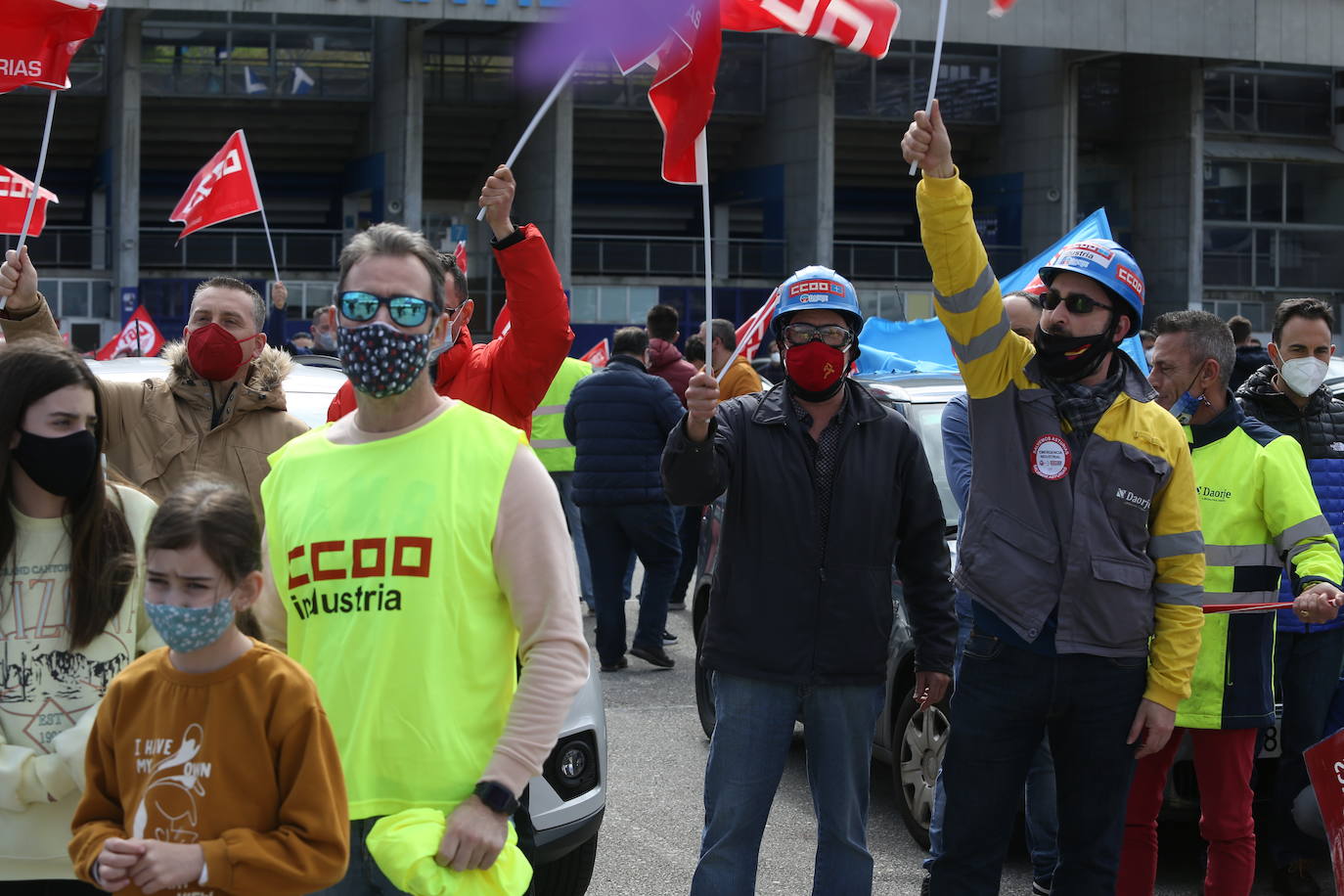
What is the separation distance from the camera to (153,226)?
37.3 metres

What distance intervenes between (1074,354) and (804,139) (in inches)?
1352

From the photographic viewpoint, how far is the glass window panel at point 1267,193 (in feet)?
137

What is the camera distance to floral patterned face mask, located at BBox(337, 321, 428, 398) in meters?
3.07

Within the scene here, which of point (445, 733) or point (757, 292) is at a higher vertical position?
point (757, 292)

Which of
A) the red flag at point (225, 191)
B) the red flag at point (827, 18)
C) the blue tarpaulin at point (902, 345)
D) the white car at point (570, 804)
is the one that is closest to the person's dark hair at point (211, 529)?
the white car at point (570, 804)

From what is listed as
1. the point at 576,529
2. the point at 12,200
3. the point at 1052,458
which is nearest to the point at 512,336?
the point at 1052,458

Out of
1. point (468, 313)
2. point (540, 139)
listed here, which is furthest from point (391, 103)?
point (468, 313)

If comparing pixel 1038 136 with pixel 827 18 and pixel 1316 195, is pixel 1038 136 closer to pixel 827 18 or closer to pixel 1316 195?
pixel 1316 195

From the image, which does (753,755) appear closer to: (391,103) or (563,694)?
(563,694)

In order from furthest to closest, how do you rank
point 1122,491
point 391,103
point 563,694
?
point 391,103 < point 1122,491 < point 563,694

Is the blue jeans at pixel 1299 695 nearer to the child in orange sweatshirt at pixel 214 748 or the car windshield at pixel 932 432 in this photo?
the car windshield at pixel 932 432

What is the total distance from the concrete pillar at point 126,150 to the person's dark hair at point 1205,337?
1234 inches

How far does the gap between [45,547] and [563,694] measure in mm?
1176

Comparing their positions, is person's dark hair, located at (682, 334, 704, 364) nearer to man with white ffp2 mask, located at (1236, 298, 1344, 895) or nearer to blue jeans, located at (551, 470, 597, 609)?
blue jeans, located at (551, 470, 597, 609)
